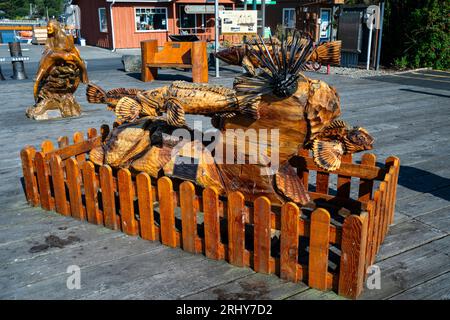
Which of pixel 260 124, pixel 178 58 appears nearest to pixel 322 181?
pixel 260 124

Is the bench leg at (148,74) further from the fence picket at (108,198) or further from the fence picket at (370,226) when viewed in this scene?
the fence picket at (370,226)

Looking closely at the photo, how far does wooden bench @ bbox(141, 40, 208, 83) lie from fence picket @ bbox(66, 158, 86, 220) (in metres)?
9.20

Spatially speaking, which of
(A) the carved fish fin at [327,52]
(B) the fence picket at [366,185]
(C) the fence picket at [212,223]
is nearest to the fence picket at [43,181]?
(C) the fence picket at [212,223]

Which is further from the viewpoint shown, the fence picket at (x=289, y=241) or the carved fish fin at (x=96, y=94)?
the carved fish fin at (x=96, y=94)

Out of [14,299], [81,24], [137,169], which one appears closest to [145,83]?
[137,169]

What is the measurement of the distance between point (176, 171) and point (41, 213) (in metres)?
1.51

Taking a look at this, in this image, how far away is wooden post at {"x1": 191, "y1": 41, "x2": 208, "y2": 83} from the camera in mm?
12609

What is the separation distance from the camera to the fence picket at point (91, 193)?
376 cm

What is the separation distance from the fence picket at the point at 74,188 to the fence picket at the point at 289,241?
194 cm

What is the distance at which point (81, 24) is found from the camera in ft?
101

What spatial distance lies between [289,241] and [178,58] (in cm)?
1084
